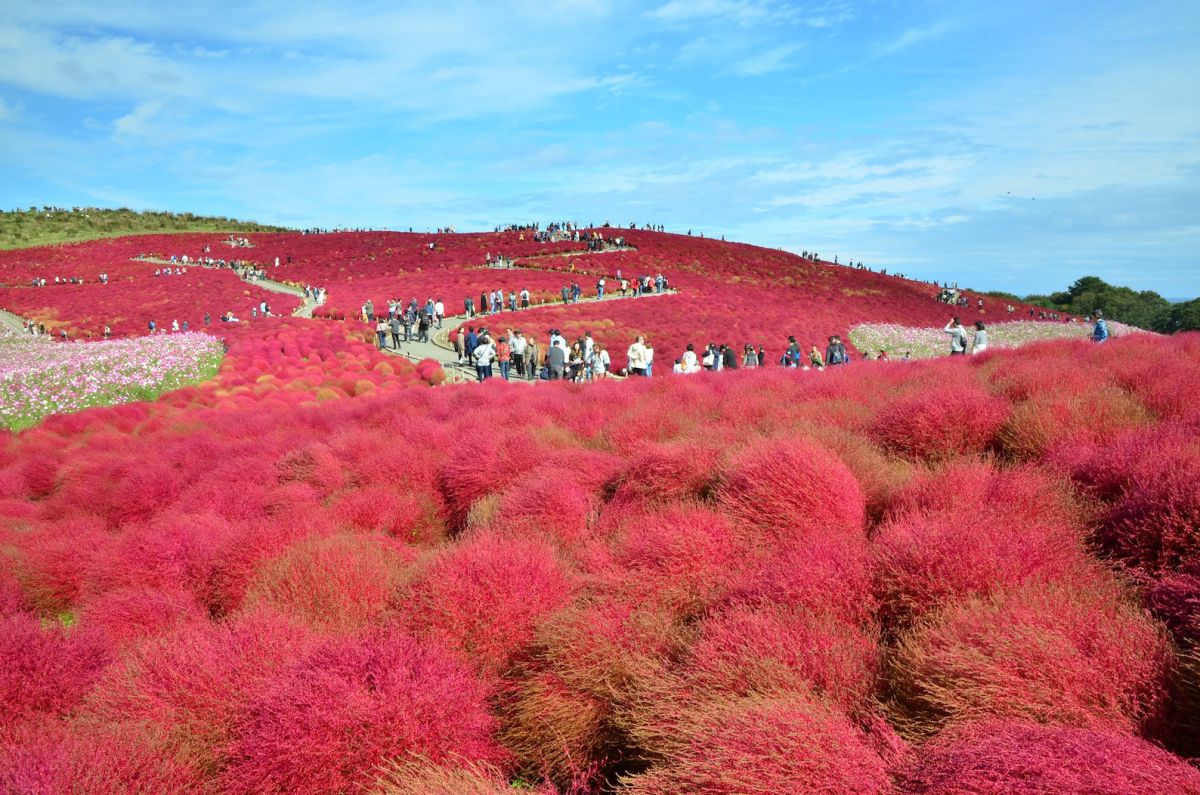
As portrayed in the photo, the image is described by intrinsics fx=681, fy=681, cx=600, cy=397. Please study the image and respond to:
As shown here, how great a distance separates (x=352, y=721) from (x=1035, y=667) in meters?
3.04

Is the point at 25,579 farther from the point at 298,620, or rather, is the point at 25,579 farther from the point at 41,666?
the point at 298,620

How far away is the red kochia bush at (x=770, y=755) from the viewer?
98.3 inches

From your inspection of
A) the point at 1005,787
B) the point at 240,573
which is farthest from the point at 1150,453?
the point at 240,573

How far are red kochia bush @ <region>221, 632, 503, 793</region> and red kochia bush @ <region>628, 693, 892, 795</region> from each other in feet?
3.54

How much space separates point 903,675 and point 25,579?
24.6ft

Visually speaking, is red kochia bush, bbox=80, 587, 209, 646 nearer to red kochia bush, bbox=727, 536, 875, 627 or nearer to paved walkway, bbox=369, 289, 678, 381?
red kochia bush, bbox=727, 536, 875, 627

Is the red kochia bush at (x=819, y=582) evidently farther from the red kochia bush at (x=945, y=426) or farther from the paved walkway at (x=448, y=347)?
the paved walkway at (x=448, y=347)

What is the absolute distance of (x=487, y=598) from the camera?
441 cm

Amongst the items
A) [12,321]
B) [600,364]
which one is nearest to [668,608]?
[600,364]

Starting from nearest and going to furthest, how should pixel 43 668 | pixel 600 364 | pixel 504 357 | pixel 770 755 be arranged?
1. pixel 770 755
2. pixel 43 668
3. pixel 600 364
4. pixel 504 357

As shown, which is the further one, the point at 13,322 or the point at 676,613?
the point at 13,322

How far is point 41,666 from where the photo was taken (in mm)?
4176

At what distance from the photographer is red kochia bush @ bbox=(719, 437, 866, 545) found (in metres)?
4.66

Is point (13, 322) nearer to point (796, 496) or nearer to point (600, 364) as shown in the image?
point (600, 364)
